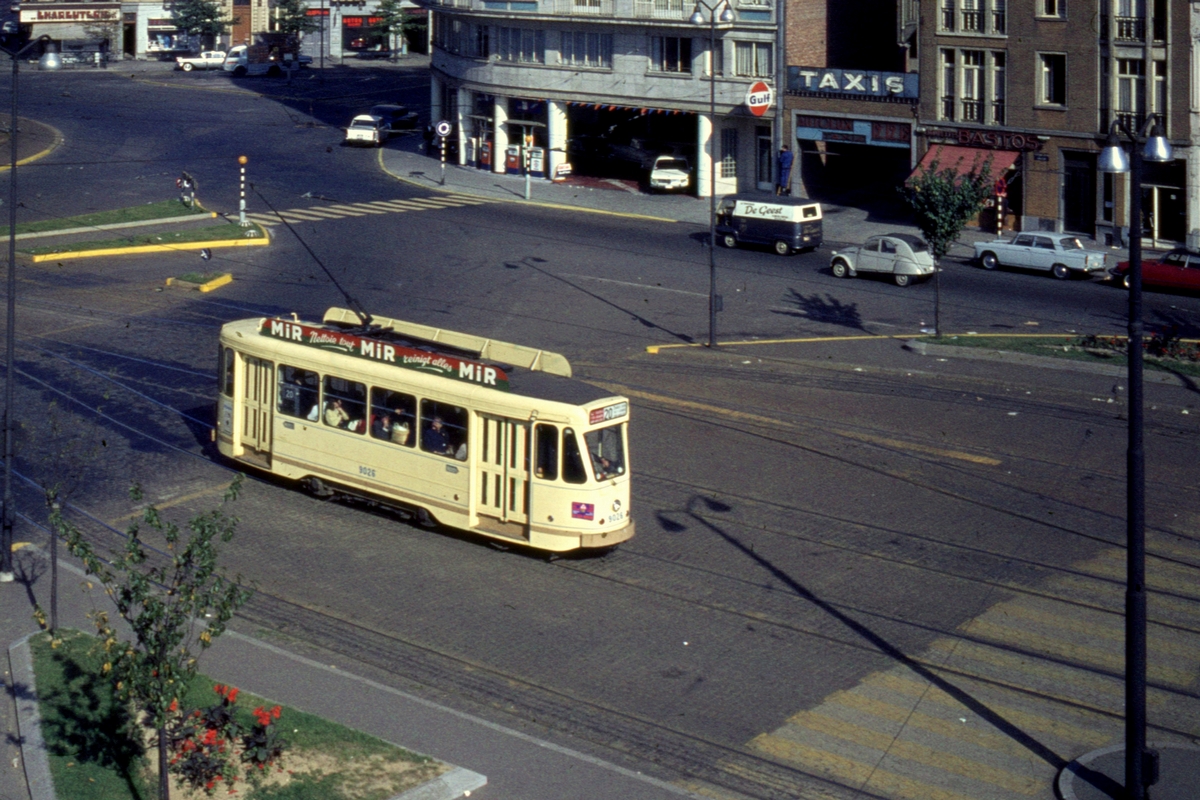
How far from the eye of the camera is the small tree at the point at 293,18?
96250mm

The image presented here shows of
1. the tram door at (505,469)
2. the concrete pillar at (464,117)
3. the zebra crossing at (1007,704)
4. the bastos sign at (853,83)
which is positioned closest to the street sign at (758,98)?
the bastos sign at (853,83)

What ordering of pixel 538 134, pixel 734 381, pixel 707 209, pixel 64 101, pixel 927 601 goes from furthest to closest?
pixel 64 101 → pixel 538 134 → pixel 707 209 → pixel 734 381 → pixel 927 601

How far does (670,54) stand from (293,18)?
1992 inches

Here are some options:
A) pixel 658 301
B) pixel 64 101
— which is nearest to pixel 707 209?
pixel 658 301

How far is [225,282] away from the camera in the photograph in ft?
122

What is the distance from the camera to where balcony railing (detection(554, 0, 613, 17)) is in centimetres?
5381

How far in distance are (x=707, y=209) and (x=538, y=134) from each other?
11006mm

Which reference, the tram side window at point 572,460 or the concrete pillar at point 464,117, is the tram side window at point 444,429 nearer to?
the tram side window at point 572,460

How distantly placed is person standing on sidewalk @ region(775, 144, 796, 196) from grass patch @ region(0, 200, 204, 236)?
1965 centimetres

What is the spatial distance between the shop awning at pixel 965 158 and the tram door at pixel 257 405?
28080 mm

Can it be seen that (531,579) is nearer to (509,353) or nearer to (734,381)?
(509,353)

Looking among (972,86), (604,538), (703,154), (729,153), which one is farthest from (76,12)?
(604,538)

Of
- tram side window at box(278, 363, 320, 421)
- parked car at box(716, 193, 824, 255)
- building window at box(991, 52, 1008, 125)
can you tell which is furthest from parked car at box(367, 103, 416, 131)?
tram side window at box(278, 363, 320, 421)

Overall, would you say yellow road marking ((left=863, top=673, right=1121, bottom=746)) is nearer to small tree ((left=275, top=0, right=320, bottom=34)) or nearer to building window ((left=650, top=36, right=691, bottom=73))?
building window ((left=650, top=36, right=691, bottom=73))
